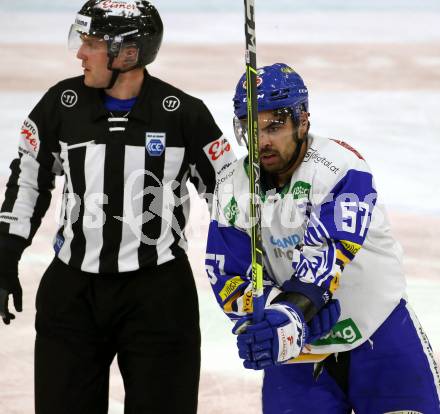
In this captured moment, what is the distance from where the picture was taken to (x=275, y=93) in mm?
3113

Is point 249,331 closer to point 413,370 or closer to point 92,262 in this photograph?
point 413,370

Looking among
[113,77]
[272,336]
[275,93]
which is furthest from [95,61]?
[272,336]

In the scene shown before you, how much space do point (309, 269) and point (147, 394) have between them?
875mm

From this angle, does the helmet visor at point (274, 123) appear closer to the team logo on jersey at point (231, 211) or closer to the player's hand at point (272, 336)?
the team logo on jersey at point (231, 211)

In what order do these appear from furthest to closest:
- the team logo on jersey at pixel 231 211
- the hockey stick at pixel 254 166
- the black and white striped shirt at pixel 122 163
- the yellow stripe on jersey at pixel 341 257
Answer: the black and white striped shirt at pixel 122 163 → the team logo on jersey at pixel 231 211 → the yellow stripe on jersey at pixel 341 257 → the hockey stick at pixel 254 166

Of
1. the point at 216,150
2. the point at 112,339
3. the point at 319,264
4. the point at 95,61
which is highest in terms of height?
the point at 95,61

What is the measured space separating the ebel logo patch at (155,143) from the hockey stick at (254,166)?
0.73 m

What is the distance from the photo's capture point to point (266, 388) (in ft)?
11.2

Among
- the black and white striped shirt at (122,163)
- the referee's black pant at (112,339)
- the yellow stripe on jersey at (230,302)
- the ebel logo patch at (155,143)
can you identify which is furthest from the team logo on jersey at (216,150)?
the yellow stripe on jersey at (230,302)

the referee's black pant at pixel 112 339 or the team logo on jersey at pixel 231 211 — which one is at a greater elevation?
the team logo on jersey at pixel 231 211

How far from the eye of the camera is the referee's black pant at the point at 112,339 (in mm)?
→ 3652

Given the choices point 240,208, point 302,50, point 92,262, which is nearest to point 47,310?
point 92,262

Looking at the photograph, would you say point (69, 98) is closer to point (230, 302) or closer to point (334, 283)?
point (230, 302)

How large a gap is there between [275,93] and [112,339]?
1.04m
